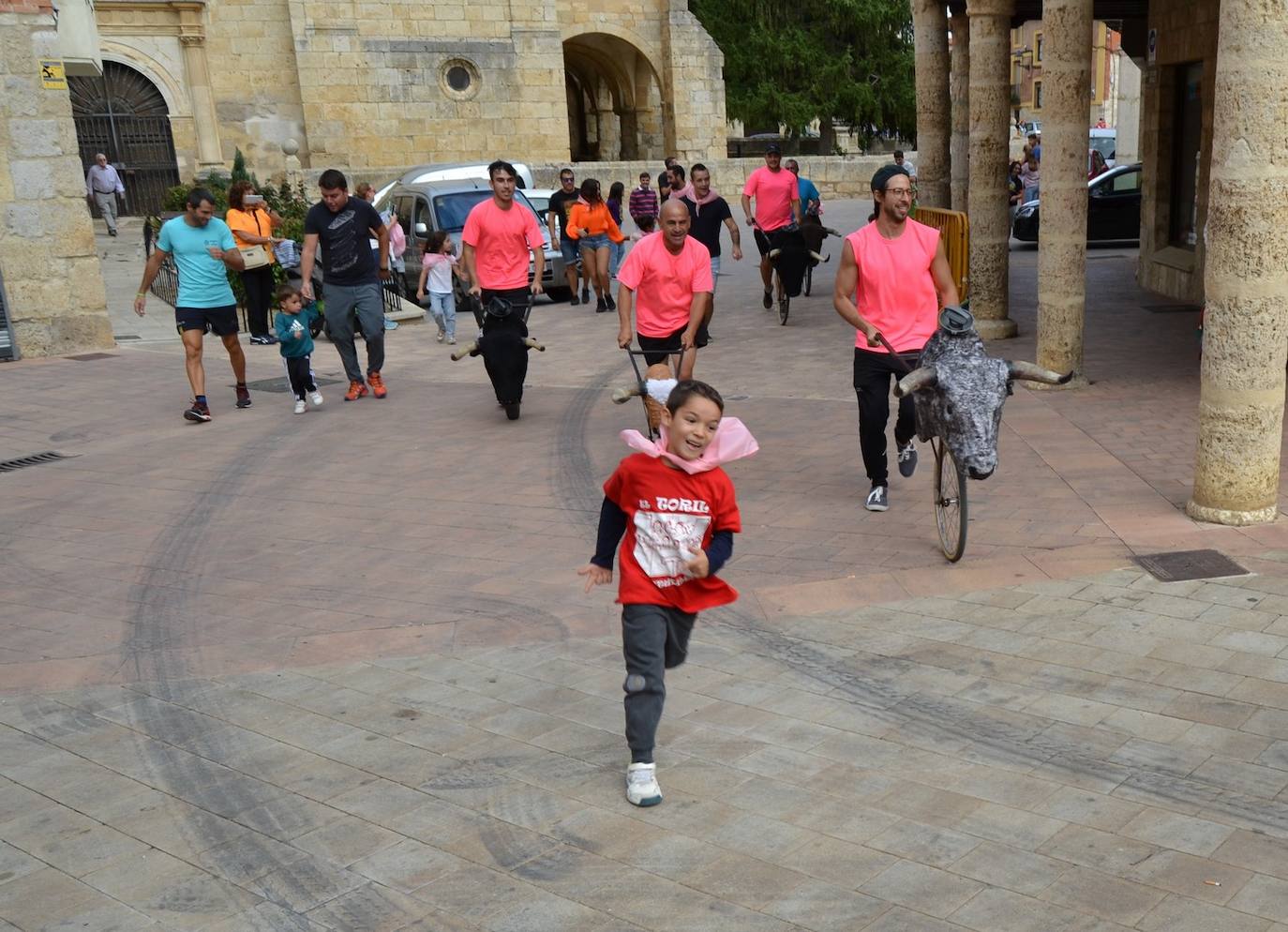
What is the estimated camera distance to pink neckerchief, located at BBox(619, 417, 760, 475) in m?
4.16

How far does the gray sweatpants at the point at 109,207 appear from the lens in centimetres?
2695

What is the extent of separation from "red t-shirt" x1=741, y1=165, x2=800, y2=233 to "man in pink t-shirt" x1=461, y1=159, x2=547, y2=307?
4839 millimetres

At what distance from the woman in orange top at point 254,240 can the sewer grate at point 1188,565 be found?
35.7 ft

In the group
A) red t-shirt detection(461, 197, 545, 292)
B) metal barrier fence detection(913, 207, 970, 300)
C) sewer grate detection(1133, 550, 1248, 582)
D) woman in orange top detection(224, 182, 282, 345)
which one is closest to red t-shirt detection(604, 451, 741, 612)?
sewer grate detection(1133, 550, 1248, 582)

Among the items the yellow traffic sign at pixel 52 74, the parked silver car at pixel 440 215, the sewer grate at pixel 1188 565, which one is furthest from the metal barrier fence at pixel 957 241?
the yellow traffic sign at pixel 52 74

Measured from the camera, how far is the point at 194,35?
30984mm

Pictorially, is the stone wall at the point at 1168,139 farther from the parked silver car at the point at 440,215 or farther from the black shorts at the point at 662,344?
the parked silver car at the point at 440,215

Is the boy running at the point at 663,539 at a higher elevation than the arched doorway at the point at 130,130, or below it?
below

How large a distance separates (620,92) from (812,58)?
684cm

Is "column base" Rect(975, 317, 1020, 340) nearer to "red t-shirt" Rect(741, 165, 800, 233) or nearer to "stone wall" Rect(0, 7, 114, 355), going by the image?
"red t-shirt" Rect(741, 165, 800, 233)

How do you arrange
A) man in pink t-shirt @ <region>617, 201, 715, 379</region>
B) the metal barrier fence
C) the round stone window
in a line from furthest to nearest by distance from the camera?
the round stone window < the metal barrier fence < man in pink t-shirt @ <region>617, 201, 715, 379</region>

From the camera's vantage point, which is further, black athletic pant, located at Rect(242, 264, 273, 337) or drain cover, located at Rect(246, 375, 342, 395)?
black athletic pant, located at Rect(242, 264, 273, 337)

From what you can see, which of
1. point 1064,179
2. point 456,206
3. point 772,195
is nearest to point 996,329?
point 1064,179

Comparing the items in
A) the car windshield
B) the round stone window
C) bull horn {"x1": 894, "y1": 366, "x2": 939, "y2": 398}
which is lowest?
bull horn {"x1": 894, "y1": 366, "x2": 939, "y2": 398}
